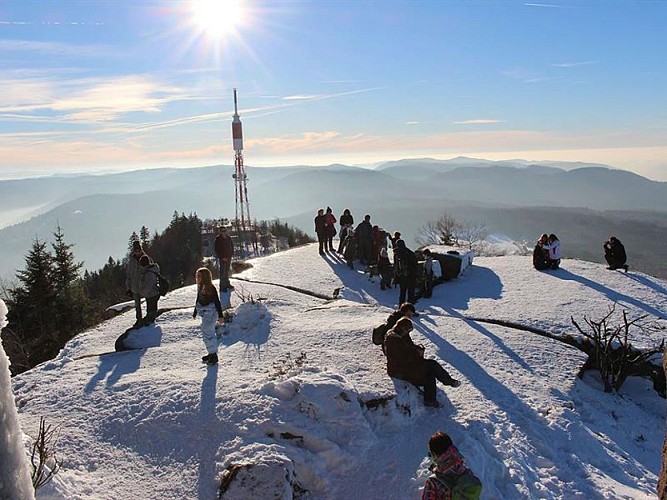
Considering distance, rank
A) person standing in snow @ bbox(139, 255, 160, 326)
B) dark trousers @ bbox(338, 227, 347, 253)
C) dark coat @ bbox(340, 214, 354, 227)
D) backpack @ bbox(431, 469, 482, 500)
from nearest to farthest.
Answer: backpack @ bbox(431, 469, 482, 500) → person standing in snow @ bbox(139, 255, 160, 326) → dark coat @ bbox(340, 214, 354, 227) → dark trousers @ bbox(338, 227, 347, 253)

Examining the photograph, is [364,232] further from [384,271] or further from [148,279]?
[148,279]

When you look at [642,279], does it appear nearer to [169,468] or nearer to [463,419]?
[463,419]

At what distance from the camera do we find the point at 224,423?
751 cm

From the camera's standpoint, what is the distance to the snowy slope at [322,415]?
691 centimetres

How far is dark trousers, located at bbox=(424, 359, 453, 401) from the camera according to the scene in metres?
8.54

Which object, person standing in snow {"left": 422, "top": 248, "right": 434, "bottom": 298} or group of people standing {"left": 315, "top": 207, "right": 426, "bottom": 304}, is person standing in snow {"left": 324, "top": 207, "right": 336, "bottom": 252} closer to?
group of people standing {"left": 315, "top": 207, "right": 426, "bottom": 304}

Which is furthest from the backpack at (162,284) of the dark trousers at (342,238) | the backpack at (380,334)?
the dark trousers at (342,238)

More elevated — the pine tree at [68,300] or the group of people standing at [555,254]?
the group of people standing at [555,254]

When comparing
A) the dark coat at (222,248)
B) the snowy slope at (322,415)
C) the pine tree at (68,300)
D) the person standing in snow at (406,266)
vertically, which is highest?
the dark coat at (222,248)

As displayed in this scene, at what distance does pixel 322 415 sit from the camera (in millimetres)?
7656

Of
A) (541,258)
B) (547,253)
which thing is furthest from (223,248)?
(547,253)

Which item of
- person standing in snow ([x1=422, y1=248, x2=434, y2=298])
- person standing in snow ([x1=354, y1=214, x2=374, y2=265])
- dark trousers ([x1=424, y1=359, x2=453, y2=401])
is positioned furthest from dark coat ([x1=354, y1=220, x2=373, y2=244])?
dark trousers ([x1=424, y1=359, x2=453, y2=401])

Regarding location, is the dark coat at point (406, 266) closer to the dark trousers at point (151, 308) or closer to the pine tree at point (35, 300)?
the dark trousers at point (151, 308)

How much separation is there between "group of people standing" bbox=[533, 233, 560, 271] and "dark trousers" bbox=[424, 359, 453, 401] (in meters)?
12.0
